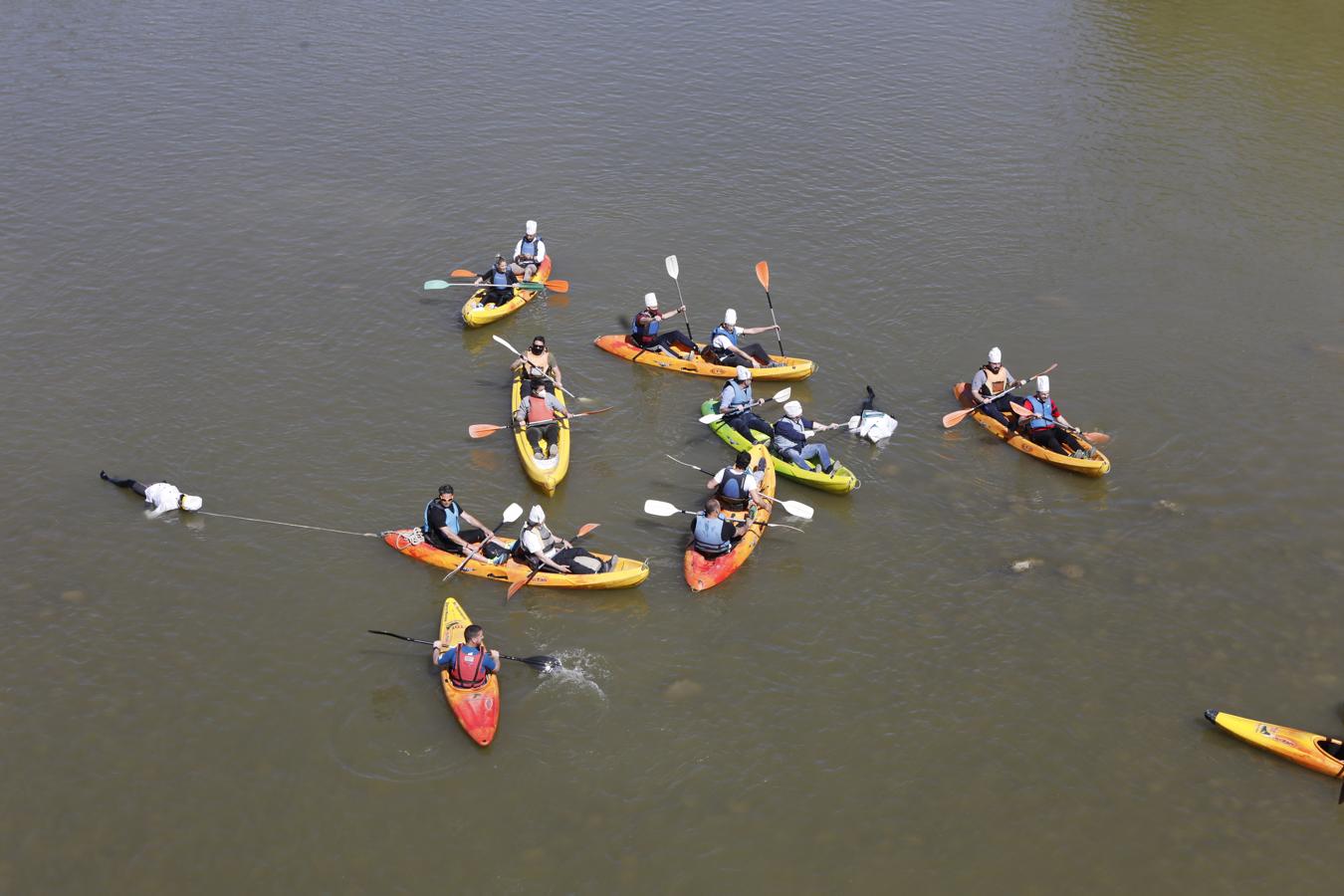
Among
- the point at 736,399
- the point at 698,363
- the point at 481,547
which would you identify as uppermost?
the point at 736,399

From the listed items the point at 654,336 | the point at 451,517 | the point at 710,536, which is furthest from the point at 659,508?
the point at 654,336

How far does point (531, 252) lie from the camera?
106 ft

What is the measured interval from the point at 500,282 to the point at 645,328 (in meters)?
4.34

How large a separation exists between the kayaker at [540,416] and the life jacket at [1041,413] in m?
10.4

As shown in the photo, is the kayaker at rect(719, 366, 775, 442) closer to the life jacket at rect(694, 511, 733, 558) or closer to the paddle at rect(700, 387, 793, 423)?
the paddle at rect(700, 387, 793, 423)

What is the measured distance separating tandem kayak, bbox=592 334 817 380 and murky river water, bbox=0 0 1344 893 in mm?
669

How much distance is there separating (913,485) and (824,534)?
8.61 feet

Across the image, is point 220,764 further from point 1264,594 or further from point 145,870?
point 1264,594

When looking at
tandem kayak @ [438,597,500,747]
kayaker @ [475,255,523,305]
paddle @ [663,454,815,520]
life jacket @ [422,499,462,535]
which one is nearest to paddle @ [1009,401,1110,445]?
paddle @ [663,454,815,520]

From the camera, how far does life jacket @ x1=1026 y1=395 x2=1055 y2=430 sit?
25812 millimetres

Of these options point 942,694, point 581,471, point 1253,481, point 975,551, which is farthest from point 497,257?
point 1253,481

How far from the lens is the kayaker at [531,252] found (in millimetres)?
31984

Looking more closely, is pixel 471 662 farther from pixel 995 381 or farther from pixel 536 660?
pixel 995 381

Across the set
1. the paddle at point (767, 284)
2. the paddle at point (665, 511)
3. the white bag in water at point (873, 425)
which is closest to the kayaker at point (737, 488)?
the paddle at point (665, 511)
